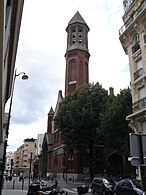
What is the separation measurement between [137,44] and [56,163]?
38.6 metres

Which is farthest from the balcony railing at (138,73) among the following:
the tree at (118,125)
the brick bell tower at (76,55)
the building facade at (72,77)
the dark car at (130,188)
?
the brick bell tower at (76,55)

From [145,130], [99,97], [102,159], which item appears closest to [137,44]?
[145,130]

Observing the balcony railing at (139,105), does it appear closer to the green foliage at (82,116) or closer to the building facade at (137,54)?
the building facade at (137,54)

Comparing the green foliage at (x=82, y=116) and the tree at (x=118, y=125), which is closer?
the tree at (x=118, y=125)

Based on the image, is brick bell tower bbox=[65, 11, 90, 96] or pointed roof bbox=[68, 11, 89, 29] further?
pointed roof bbox=[68, 11, 89, 29]

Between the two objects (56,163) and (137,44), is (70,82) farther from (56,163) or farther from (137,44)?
(137,44)

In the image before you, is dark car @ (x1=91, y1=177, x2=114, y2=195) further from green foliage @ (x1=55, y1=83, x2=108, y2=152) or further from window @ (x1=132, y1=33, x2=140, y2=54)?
green foliage @ (x1=55, y1=83, x2=108, y2=152)

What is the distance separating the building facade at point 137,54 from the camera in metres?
22.1

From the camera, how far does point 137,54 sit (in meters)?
24.0

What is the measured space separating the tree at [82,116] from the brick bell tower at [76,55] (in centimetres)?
1532

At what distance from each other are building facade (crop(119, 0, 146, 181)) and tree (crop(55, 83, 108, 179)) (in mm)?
12164

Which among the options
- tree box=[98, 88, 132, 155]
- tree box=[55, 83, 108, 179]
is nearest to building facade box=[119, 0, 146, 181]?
tree box=[98, 88, 132, 155]

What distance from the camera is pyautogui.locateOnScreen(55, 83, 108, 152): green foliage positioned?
3553cm

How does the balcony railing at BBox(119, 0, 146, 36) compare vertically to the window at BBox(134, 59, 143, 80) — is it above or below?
above
